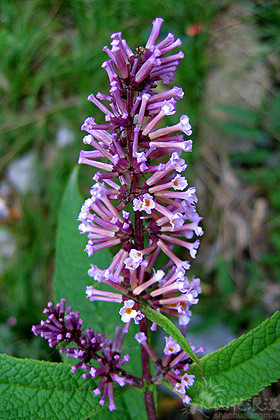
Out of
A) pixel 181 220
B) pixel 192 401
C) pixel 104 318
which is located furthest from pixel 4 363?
pixel 181 220

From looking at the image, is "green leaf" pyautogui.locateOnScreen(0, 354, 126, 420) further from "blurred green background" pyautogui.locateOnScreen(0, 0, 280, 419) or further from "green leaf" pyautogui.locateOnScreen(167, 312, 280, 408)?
"blurred green background" pyautogui.locateOnScreen(0, 0, 280, 419)

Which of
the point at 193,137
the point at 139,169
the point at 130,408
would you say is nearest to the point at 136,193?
the point at 139,169

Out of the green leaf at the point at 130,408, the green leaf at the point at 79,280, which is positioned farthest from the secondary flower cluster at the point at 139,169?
the green leaf at the point at 130,408

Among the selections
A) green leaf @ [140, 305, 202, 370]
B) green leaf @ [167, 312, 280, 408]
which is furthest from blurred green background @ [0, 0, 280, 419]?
green leaf @ [140, 305, 202, 370]

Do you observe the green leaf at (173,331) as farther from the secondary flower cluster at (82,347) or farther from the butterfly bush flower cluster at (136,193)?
the secondary flower cluster at (82,347)

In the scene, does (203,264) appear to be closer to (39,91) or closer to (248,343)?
(248,343)

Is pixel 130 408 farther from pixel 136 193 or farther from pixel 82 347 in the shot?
pixel 136 193
